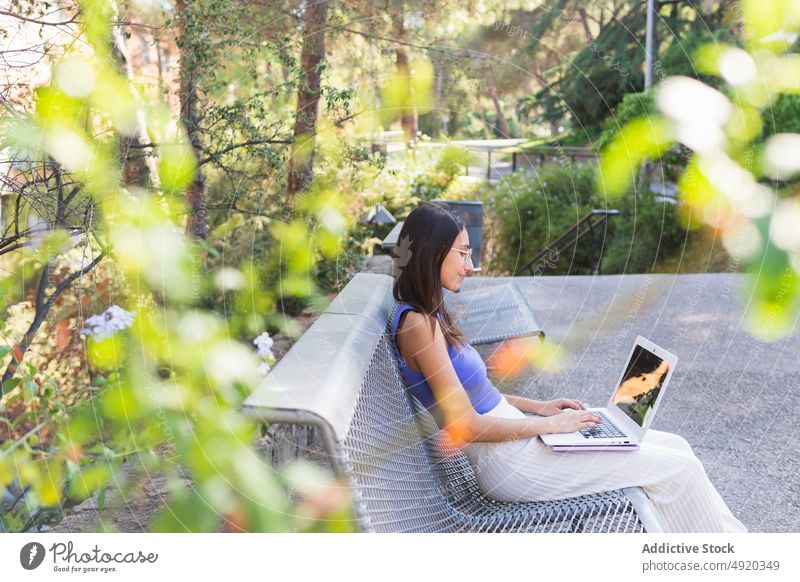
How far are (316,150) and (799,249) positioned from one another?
391cm

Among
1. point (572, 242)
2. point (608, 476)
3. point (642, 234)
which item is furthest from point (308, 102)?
point (642, 234)

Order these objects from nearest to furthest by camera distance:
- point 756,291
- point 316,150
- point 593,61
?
point 316,150 < point 756,291 < point 593,61

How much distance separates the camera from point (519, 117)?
7477mm

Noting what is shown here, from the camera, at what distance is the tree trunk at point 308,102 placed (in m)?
4.20

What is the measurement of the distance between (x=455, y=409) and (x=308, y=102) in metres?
2.70

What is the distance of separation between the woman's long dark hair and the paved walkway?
55.0 inches

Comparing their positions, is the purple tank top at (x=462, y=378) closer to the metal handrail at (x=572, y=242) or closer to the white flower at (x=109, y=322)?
the white flower at (x=109, y=322)

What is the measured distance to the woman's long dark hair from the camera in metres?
2.05

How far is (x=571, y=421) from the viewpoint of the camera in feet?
6.89

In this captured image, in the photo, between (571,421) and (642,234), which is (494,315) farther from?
(642,234)

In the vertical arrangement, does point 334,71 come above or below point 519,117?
above
